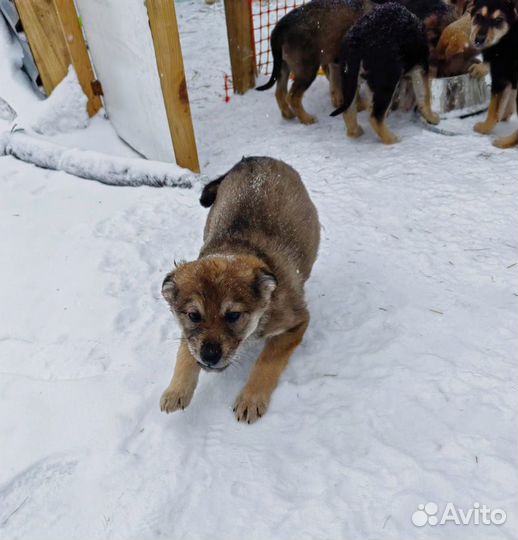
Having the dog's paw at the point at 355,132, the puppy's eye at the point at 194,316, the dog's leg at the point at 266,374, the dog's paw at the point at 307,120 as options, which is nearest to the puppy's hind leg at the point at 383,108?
the dog's paw at the point at 355,132

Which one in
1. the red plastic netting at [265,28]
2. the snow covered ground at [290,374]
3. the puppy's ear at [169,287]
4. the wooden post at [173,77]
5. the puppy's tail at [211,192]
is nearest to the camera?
the snow covered ground at [290,374]

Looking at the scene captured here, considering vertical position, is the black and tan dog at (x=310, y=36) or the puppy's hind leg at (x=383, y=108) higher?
the black and tan dog at (x=310, y=36)

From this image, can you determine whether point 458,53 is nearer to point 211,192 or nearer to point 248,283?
point 211,192

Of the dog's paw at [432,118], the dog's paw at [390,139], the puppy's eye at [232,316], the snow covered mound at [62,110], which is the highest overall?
the puppy's eye at [232,316]

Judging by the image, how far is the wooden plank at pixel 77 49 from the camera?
520 cm

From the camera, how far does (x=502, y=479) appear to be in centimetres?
211

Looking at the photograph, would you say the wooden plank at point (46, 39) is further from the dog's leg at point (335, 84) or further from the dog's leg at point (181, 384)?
the dog's leg at point (181, 384)

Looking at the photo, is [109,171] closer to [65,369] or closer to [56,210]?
[56,210]

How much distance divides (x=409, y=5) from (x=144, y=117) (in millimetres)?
3561

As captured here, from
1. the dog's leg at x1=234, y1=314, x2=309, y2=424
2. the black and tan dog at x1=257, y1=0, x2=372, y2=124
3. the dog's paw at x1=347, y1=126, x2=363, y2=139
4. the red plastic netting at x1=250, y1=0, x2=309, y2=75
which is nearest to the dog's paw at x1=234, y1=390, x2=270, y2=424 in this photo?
the dog's leg at x1=234, y1=314, x2=309, y2=424

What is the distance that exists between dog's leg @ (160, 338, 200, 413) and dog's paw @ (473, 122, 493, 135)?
4.07m

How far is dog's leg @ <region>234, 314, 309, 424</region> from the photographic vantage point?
260cm

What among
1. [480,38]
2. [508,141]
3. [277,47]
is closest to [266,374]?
[508,141]

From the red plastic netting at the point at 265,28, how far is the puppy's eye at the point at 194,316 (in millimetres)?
5812
